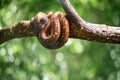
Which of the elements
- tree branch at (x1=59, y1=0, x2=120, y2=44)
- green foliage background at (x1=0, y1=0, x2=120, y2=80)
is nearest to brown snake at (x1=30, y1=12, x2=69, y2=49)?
tree branch at (x1=59, y1=0, x2=120, y2=44)

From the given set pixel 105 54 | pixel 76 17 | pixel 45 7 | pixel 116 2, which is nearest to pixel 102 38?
pixel 76 17

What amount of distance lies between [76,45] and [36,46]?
3.08ft

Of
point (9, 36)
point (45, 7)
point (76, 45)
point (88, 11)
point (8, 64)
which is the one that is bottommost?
point (76, 45)

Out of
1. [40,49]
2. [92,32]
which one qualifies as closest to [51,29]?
[92,32]

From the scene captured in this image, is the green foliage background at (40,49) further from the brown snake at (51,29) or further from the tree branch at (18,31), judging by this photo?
the brown snake at (51,29)

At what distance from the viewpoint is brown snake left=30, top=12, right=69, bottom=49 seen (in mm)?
892

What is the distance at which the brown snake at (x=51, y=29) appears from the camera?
89 centimetres

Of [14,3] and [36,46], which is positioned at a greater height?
[14,3]

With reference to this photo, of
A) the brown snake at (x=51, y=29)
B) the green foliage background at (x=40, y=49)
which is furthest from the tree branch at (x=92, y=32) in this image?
the green foliage background at (x=40, y=49)

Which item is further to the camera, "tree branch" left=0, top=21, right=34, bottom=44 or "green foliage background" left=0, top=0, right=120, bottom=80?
"green foliage background" left=0, top=0, right=120, bottom=80

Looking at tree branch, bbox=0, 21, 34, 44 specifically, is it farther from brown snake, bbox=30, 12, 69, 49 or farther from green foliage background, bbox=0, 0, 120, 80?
green foliage background, bbox=0, 0, 120, 80

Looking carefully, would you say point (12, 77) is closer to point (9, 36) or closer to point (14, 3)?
point (14, 3)

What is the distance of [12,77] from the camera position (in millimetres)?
2262

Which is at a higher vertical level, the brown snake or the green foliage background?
the brown snake
